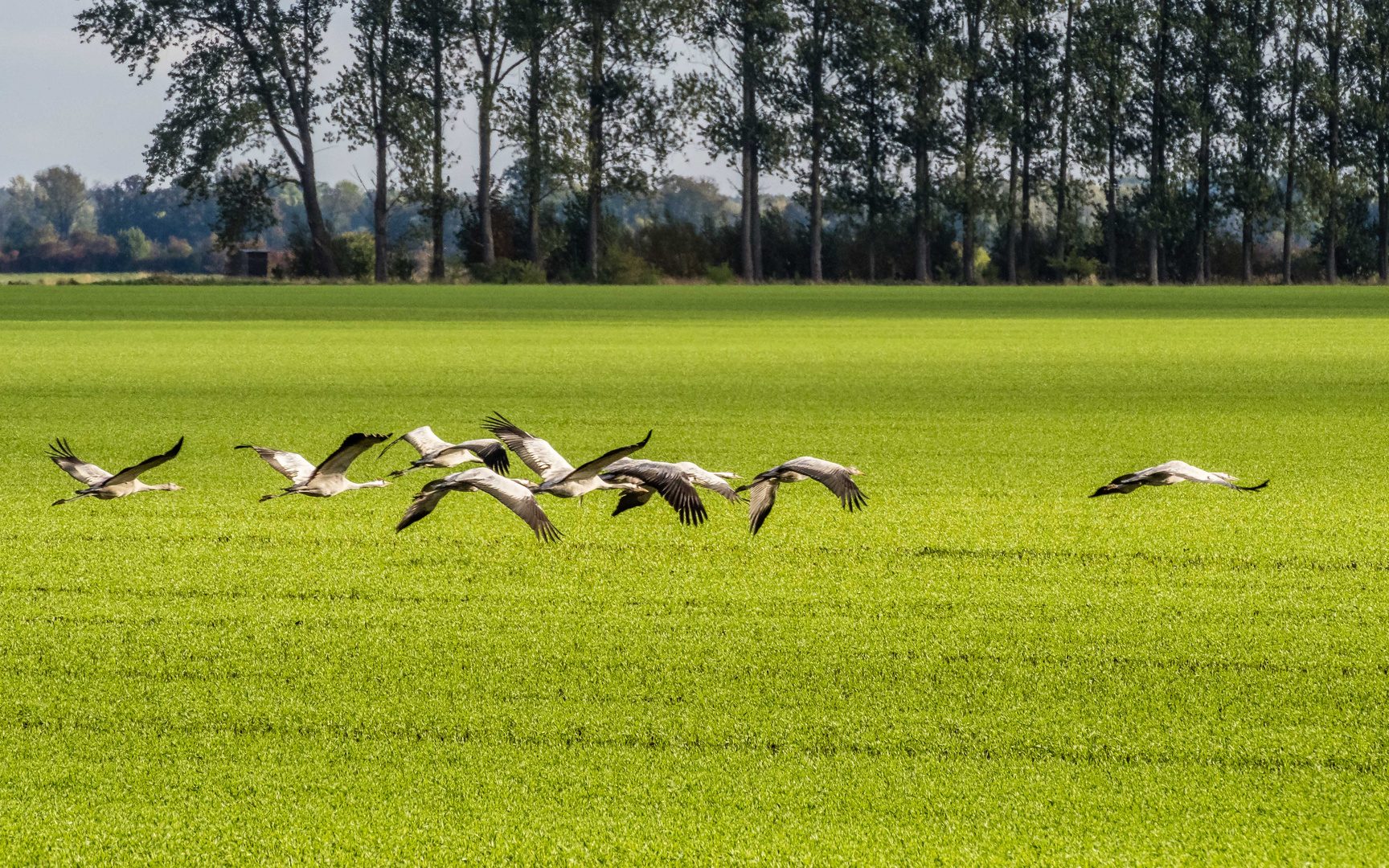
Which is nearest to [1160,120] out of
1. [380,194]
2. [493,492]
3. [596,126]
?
[596,126]

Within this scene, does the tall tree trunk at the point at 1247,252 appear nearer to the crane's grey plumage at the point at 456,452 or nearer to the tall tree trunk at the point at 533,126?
the tall tree trunk at the point at 533,126

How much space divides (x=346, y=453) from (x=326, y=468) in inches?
7.7

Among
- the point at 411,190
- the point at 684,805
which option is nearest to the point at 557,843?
the point at 684,805

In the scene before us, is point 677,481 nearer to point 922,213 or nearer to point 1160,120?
point 922,213

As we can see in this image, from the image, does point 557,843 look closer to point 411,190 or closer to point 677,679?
point 677,679

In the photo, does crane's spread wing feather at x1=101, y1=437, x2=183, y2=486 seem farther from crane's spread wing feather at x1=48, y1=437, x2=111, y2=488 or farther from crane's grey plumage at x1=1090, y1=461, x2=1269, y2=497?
crane's grey plumage at x1=1090, y1=461, x2=1269, y2=497

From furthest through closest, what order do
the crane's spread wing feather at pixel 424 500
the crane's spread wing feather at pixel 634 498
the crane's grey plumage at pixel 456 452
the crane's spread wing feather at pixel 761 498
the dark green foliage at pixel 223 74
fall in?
the dark green foliage at pixel 223 74, the crane's grey plumage at pixel 456 452, the crane's spread wing feather at pixel 761 498, the crane's spread wing feather at pixel 634 498, the crane's spread wing feather at pixel 424 500

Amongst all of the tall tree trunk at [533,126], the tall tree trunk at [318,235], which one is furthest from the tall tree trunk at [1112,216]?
the tall tree trunk at [318,235]

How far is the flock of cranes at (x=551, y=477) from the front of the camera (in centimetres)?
338

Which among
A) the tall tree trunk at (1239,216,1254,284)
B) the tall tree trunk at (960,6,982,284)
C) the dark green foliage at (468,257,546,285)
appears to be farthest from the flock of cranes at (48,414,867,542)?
the tall tree trunk at (1239,216,1254,284)

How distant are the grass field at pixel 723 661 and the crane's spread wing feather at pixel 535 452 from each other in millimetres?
371

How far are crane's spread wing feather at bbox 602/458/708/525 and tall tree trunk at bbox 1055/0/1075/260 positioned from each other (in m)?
42.5

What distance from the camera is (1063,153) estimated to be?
43875 millimetres

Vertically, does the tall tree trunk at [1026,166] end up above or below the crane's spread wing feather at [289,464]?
above
